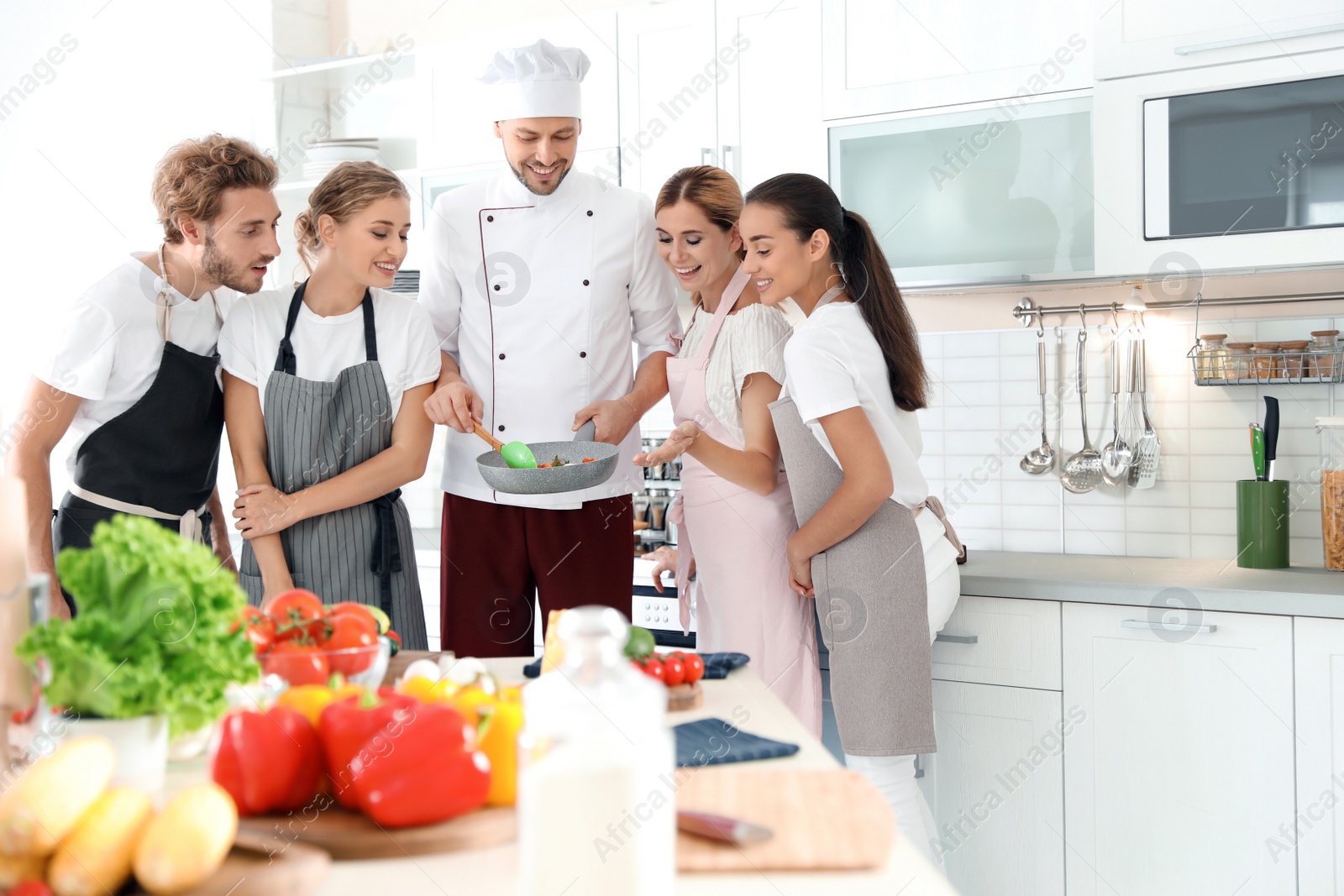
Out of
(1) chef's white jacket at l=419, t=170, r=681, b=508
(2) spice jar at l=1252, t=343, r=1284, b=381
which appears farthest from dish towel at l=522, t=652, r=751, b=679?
(2) spice jar at l=1252, t=343, r=1284, b=381

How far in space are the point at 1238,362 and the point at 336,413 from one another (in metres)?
1.89

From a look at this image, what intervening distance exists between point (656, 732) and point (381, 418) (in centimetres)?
129

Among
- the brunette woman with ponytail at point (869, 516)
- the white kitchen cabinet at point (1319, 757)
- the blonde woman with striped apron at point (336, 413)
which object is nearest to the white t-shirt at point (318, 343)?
the blonde woman with striped apron at point (336, 413)

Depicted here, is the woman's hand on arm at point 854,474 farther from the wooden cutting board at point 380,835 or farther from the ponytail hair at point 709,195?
the wooden cutting board at point 380,835

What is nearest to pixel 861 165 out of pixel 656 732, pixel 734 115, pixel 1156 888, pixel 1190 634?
pixel 734 115

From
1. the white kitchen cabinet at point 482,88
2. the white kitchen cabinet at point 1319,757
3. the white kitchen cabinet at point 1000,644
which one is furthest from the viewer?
the white kitchen cabinet at point 482,88

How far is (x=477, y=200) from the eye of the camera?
207cm

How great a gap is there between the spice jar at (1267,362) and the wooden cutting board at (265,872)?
2.22 metres

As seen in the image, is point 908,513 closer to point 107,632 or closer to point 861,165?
point 861,165

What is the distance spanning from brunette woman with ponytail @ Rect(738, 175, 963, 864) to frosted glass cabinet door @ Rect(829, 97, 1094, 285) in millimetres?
583

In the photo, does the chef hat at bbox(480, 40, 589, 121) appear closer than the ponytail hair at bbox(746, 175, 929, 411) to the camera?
No

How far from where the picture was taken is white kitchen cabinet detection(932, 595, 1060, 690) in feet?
6.92

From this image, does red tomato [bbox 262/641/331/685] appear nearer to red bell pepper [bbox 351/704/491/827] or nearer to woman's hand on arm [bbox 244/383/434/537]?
red bell pepper [bbox 351/704/491/827]

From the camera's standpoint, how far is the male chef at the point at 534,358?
6.57ft
